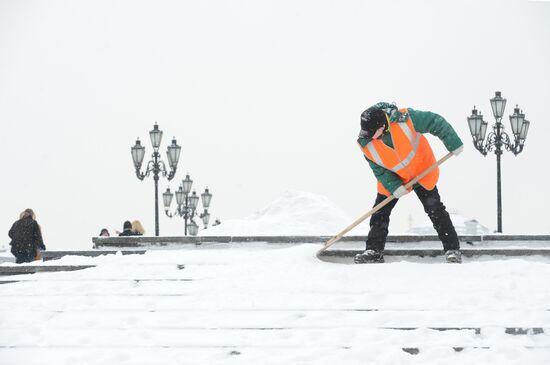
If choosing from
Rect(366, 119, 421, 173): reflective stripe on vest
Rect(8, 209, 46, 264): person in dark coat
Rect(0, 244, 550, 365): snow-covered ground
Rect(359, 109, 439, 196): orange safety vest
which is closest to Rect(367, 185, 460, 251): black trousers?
Rect(359, 109, 439, 196): orange safety vest

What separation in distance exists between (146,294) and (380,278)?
5.94 ft

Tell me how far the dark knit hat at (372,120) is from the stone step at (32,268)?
2900 millimetres

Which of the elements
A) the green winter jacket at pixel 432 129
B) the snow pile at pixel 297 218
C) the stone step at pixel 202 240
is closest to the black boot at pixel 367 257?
the green winter jacket at pixel 432 129

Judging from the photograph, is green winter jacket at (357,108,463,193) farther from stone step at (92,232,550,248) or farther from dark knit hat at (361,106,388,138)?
stone step at (92,232,550,248)

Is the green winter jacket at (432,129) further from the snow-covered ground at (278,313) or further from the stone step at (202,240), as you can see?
the stone step at (202,240)

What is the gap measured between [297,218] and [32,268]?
2213 centimetres

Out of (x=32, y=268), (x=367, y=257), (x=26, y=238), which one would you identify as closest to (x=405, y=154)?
(x=367, y=257)

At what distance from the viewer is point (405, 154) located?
6570mm

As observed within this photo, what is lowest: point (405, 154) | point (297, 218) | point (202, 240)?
point (202, 240)

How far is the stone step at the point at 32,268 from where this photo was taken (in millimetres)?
6930

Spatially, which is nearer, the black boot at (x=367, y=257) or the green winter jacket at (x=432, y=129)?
the green winter jacket at (x=432, y=129)

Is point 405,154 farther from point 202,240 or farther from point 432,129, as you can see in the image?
point 202,240

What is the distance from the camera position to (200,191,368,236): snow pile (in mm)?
22688

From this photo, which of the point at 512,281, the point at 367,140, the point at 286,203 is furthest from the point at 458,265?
the point at 286,203
